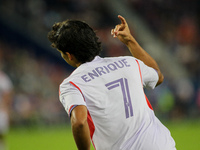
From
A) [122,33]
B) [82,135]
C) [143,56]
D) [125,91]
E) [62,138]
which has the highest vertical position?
[122,33]

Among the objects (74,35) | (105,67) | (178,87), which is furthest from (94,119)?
(178,87)

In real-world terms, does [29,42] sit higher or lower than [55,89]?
higher

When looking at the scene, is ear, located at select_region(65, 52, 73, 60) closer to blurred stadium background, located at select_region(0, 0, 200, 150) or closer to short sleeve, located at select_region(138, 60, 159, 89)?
short sleeve, located at select_region(138, 60, 159, 89)

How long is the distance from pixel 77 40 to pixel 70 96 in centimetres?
40

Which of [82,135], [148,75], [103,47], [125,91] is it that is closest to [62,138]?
[103,47]

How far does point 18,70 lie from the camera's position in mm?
15367

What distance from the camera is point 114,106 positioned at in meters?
2.55

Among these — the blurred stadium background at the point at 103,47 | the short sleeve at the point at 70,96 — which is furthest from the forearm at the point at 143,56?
the blurred stadium background at the point at 103,47

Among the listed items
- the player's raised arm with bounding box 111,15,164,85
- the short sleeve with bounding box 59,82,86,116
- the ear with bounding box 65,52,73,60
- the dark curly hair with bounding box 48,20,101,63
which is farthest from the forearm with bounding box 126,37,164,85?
the short sleeve with bounding box 59,82,86,116

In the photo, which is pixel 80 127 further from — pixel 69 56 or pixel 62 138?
pixel 62 138

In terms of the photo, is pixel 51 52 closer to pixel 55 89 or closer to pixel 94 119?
pixel 55 89

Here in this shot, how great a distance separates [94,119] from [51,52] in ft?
48.2

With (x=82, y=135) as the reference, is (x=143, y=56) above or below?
above

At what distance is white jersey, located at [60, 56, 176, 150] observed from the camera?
2.53 m
